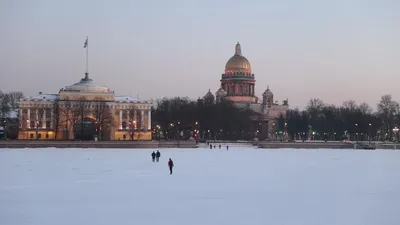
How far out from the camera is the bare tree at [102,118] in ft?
392

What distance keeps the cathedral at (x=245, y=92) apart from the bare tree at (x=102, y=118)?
56119 mm

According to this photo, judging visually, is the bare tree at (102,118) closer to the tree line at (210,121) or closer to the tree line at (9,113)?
the tree line at (210,121)

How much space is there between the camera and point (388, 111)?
153 meters

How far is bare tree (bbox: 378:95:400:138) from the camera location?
146875 mm

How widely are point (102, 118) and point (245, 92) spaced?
7107 cm

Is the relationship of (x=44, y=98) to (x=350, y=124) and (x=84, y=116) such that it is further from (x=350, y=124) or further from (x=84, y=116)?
(x=350, y=124)

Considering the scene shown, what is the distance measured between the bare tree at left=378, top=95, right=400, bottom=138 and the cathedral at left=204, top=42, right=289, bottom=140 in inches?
1213

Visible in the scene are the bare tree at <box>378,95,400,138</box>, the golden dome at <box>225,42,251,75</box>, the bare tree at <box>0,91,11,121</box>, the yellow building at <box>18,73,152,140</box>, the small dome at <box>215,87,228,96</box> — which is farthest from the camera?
the golden dome at <box>225,42,251,75</box>

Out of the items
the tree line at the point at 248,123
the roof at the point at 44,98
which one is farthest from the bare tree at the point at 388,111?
the roof at the point at 44,98
